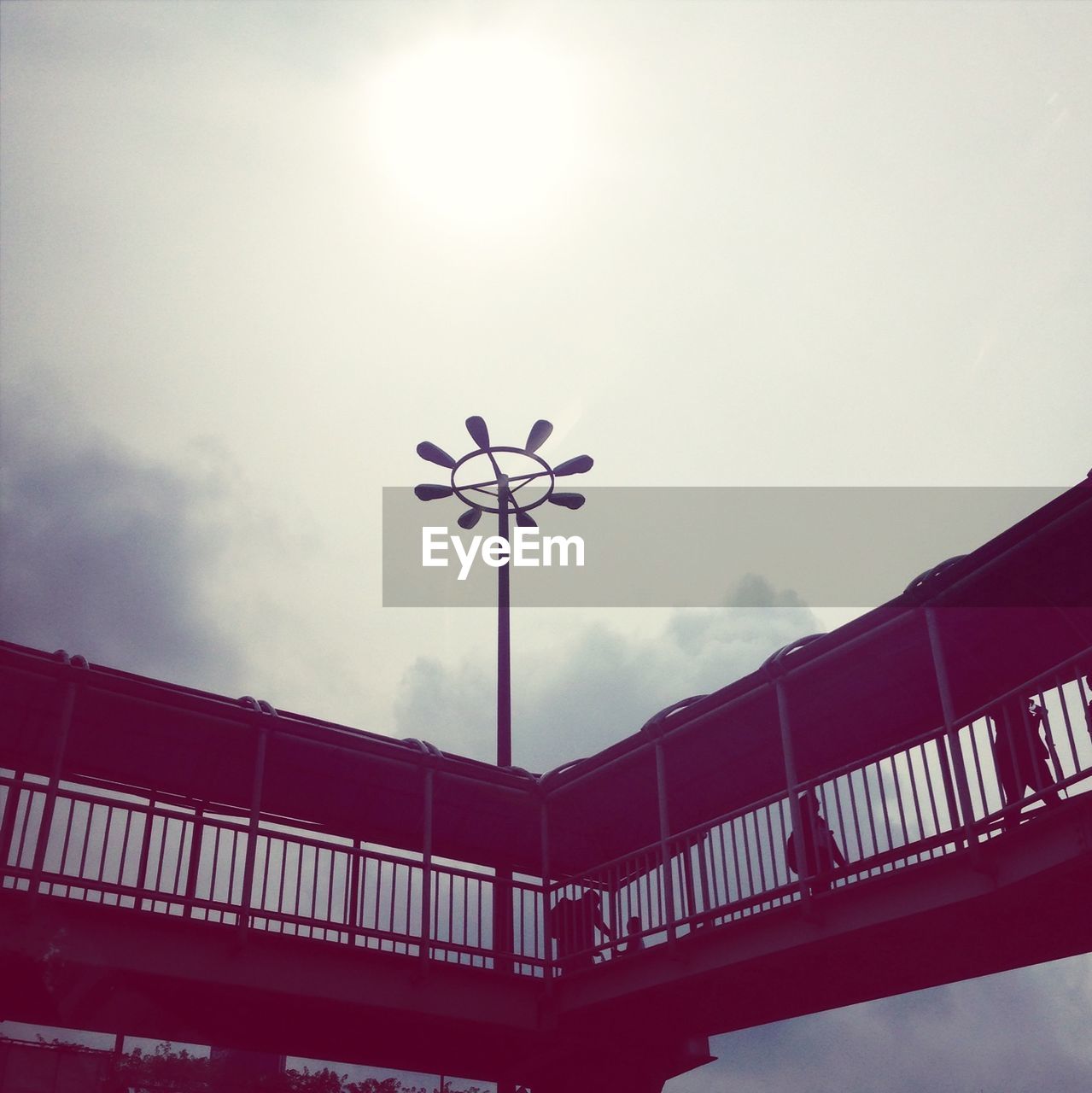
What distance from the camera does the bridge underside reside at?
1130 cm

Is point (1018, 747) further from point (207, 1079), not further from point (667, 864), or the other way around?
point (207, 1079)

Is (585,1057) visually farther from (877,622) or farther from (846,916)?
(877,622)

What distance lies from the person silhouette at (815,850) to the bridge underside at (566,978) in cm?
25

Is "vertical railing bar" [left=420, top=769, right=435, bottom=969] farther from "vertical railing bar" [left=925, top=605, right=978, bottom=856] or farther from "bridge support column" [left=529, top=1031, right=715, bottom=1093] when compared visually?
"vertical railing bar" [left=925, top=605, right=978, bottom=856]

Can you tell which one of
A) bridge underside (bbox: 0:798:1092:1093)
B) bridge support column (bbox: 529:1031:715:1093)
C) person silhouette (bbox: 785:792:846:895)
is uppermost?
person silhouette (bbox: 785:792:846:895)

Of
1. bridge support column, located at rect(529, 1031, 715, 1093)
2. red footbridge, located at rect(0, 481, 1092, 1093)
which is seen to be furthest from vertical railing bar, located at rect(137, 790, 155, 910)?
bridge support column, located at rect(529, 1031, 715, 1093)

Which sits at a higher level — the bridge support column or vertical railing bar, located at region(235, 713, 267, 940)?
vertical railing bar, located at region(235, 713, 267, 940)

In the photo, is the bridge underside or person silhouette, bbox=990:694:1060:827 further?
the bridge underside

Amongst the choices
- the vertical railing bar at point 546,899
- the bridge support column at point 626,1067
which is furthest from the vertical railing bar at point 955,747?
the bridge support column at point 626,1067

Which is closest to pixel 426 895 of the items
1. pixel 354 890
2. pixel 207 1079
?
pixel 354 890

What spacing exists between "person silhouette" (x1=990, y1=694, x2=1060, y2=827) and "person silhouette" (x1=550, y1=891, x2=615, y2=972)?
562 centimetres

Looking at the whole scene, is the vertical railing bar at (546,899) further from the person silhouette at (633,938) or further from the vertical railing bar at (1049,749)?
the vertical railing bar at (1049,749)

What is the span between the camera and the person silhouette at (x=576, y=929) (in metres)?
15.4

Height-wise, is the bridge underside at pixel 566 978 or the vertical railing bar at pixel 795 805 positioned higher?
the vertical railing bar at pixel 795 805
